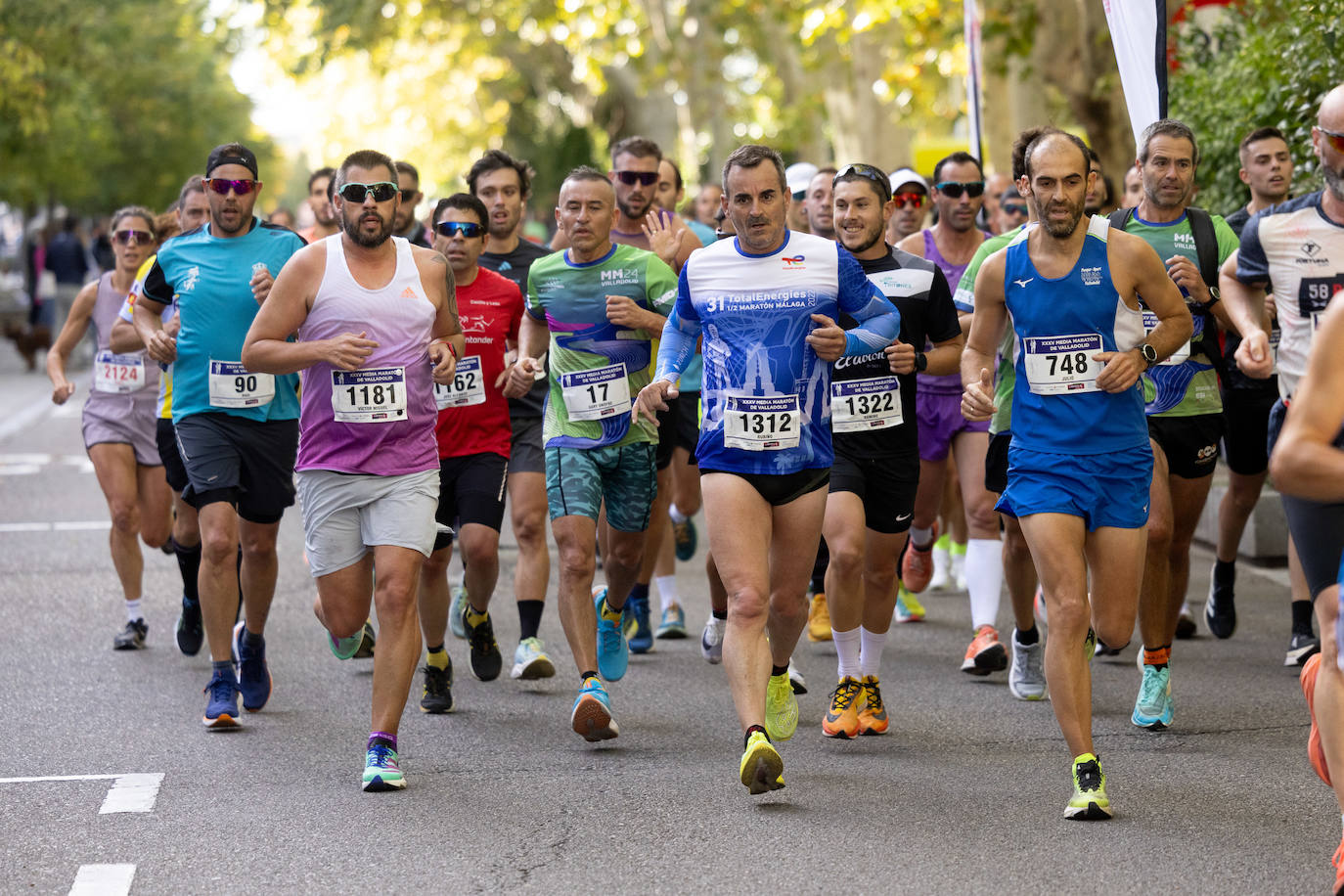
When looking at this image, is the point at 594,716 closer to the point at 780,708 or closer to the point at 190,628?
the point at 780,708

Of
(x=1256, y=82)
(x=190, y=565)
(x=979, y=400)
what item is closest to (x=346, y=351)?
(x=979, y=400)

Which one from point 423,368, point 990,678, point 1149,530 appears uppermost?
point 423,368

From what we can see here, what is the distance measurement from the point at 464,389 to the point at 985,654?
252cm

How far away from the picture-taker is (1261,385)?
893cm

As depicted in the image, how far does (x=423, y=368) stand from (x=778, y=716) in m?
1.76

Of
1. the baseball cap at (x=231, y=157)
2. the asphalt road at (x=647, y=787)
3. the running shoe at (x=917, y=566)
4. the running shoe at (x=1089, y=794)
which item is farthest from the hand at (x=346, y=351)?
the running shoe at (x=917, y=566)

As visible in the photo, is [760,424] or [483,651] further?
[483,651]

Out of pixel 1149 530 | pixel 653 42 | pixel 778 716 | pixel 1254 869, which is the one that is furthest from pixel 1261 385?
pixel 653 42

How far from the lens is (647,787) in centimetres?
639

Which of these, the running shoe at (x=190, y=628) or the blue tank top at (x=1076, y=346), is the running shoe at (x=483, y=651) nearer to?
the running shoe at (x=190, y=628)

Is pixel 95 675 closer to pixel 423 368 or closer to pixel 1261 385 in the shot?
pixel 423 368

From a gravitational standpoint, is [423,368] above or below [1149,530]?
above

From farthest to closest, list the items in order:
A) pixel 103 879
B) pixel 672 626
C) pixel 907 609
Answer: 1. pixel 907 609
2. pixel 672 626
3. pixel 103 879

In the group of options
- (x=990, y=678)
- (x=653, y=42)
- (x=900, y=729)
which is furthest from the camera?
(x=653, y=42)
